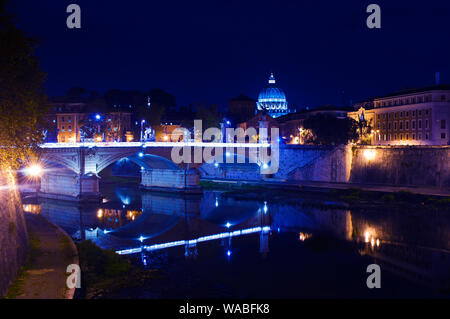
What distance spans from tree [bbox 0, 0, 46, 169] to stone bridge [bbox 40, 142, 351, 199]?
18.0 m

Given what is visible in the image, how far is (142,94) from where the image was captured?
319ft

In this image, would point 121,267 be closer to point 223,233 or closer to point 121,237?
point 121,237

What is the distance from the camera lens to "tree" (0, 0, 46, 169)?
17281mm

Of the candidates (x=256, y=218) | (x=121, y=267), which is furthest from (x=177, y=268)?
(x=256, y=218)

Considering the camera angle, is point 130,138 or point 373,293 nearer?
point 373,293

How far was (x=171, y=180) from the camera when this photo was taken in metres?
52.8

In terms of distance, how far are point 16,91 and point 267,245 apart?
51.6ft

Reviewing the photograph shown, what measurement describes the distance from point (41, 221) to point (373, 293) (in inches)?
712

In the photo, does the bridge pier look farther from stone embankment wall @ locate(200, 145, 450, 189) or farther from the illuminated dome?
the illuminated dome

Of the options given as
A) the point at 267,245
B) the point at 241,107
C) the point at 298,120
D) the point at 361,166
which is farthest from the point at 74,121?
the point at 267,245
